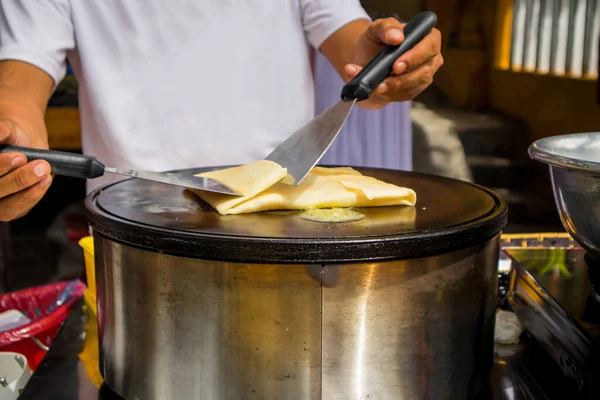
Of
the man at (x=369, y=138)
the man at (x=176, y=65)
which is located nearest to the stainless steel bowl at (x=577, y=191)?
the man at (x=176, y=65)

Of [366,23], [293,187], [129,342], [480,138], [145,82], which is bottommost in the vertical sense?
[480,138]

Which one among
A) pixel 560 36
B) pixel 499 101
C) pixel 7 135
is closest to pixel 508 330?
pixel 7 135

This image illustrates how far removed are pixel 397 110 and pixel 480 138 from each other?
1.41 m

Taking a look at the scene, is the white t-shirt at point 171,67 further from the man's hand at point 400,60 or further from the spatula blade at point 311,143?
the spatula blade at point 311,143

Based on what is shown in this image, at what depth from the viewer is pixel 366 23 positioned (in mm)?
1664

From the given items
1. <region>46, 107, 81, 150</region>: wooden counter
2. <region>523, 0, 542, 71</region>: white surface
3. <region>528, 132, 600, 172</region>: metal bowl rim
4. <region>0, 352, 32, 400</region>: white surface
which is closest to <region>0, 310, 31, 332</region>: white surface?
<region>0, 352, 32, 400</region>: white surface

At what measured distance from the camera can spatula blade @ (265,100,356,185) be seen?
3.60 ft

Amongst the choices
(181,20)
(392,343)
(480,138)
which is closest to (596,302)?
(392,343)

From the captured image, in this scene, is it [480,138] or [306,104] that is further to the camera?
[480,138]

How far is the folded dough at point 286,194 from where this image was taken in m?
1.02

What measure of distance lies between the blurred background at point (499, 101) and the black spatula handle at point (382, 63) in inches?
81.6

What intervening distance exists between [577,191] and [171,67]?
1.02m

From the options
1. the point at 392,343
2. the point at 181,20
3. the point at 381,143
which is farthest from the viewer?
the point at 381,143

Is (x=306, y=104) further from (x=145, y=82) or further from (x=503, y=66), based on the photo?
(x=503, y=66)
